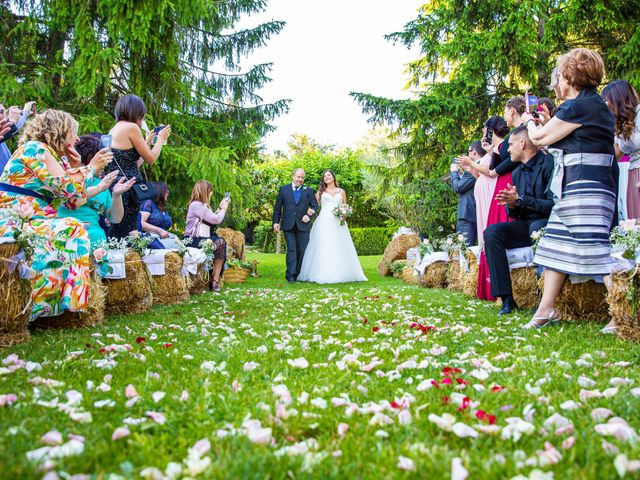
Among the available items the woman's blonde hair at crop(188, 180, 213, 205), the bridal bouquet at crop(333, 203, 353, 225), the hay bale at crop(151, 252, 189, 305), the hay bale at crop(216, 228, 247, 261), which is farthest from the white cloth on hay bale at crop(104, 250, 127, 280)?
the hay bale at crop(216, 228, 247, 261)

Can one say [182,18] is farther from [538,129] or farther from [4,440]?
[4,440]

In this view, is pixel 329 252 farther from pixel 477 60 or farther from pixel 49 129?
pixel 49 129

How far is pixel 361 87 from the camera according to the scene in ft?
43.0

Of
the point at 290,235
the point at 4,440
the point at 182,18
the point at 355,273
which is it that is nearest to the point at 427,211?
the point at 355,273

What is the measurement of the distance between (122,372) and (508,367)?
2034 millimetres

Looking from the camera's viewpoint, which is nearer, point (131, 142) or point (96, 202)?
point (96, 202)

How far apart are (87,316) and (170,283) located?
6.68 ft

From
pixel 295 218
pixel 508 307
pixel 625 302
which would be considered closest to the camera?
pixel 625 302

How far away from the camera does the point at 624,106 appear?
14.2 ft

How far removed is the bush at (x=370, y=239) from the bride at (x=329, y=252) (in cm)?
1411

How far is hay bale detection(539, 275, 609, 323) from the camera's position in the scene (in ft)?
13.9

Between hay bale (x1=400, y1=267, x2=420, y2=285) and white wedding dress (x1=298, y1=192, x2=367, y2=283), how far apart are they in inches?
35.0

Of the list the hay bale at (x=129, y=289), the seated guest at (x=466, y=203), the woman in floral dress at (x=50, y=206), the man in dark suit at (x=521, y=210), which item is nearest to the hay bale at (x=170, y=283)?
the hay bale at (x=129, y=289)

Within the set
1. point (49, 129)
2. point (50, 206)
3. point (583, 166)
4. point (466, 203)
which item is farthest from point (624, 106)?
point (50, 206)
